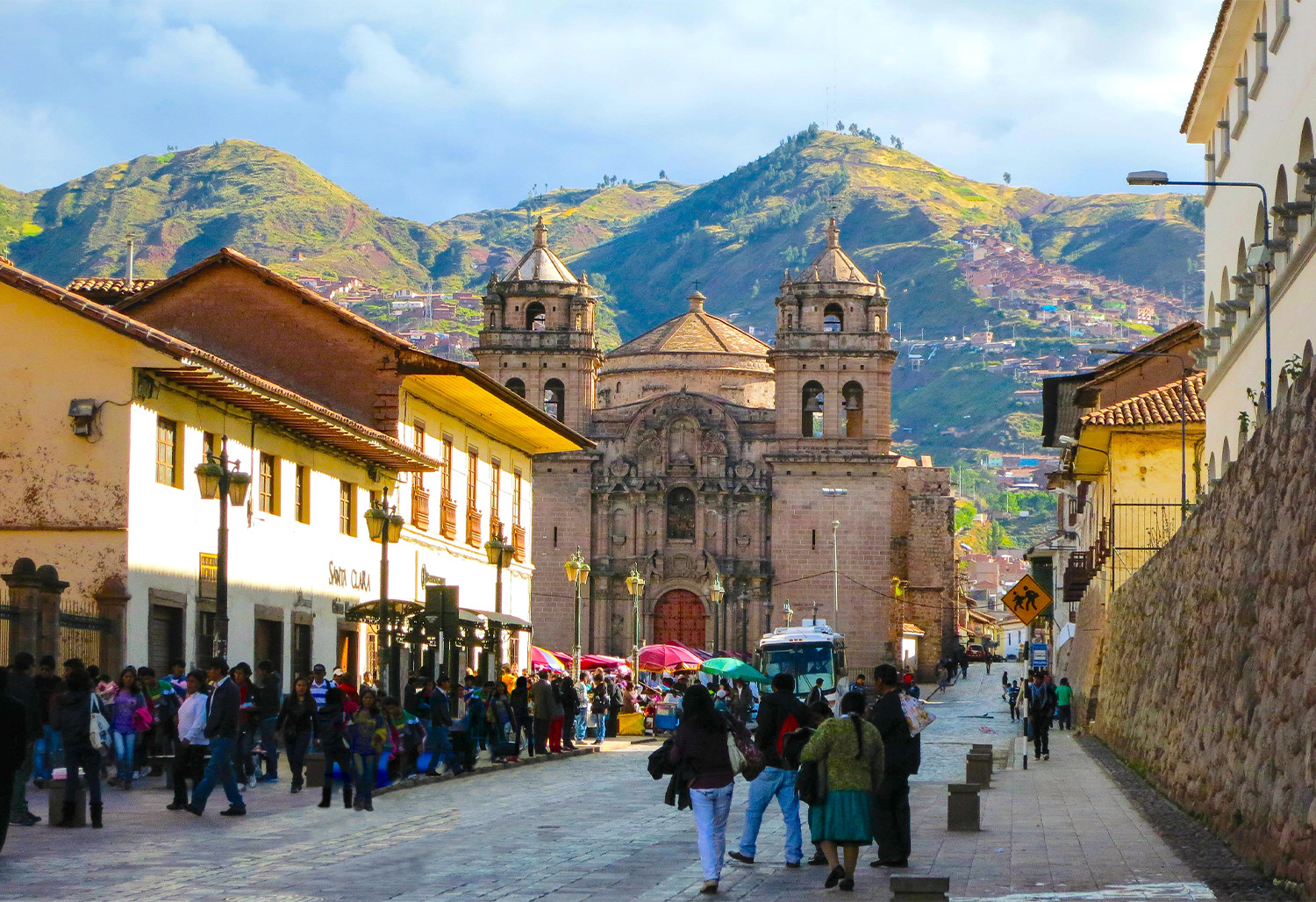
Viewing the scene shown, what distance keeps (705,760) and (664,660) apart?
139 ft

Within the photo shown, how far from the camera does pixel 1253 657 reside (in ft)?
49.6

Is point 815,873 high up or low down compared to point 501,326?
down

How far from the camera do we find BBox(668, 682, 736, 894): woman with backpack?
45.0 feet

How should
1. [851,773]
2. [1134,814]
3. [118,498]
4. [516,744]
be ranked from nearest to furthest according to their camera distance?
[851,773], [1134,814], [118,498], [516,744]

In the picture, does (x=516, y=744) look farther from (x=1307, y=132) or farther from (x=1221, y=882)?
(x=1221, y=882)

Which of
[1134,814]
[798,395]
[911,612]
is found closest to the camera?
[1134,814]

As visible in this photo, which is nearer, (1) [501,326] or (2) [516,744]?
(2) [516,744]

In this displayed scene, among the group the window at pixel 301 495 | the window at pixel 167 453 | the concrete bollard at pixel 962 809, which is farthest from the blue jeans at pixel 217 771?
the window at pixel 301 495

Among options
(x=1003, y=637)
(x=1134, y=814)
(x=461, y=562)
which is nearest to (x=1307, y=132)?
(x=1134, y=814)

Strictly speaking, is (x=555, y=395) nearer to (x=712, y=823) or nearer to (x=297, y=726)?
(x=297, y=726)

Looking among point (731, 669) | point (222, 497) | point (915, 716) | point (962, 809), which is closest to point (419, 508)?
point (731, 669)

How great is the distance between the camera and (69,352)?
25.8 metres

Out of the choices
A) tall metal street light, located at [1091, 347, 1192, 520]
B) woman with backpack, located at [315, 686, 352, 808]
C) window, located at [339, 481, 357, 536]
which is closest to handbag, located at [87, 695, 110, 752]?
woman with backpack, located at [315, 686, 352, 808]

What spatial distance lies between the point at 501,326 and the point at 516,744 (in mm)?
57005
